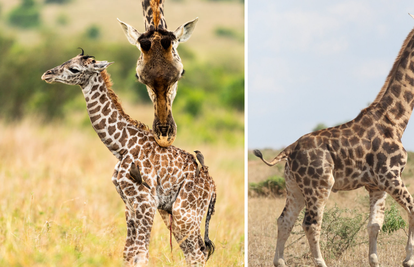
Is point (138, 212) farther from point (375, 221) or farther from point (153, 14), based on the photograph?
point (375, 221)

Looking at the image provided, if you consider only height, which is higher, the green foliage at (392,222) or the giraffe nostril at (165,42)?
the giraffe nostril at (165,42)

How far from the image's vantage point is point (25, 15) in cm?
3869

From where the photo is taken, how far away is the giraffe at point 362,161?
196 inches

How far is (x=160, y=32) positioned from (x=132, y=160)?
1124 mm

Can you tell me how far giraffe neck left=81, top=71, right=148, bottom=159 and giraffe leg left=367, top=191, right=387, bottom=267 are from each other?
2.61 meters

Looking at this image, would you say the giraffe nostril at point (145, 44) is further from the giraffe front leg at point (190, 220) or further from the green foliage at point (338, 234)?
the green foliage at point (338, 234)

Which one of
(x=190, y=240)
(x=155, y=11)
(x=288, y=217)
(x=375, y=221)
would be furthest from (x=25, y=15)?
(x=375, y=221)

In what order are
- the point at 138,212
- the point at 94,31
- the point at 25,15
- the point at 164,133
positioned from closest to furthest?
the point at 138,212 < the point at 164,133 < the point at 94,31 < the point at 25,15

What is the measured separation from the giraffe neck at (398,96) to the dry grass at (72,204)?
2.24 m

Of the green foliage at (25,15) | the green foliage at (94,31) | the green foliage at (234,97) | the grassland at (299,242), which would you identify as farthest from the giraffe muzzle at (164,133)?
the green foliage at (25,15)

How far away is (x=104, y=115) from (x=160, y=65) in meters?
0.78

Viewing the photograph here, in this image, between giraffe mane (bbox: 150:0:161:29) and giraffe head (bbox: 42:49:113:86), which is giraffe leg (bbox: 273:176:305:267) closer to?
giraffe mane (bbox: 150:0:161:29)

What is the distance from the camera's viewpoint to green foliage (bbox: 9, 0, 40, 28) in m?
38.0

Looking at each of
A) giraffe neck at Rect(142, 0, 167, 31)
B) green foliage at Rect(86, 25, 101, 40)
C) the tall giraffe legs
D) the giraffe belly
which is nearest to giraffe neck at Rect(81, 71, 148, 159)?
giraffe neck at Rect(142, 0, 167, 31)
